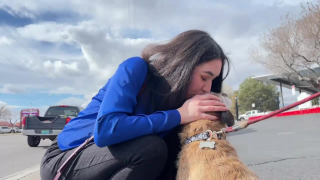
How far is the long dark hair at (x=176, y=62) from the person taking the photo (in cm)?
186

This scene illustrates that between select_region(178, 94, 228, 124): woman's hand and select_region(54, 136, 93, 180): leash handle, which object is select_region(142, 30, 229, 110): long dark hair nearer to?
select_region(178, 94, 228, 124): woman's hand

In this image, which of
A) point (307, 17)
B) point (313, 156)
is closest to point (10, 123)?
point (307, 17)

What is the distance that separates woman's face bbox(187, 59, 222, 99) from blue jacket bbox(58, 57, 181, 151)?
0.29 m

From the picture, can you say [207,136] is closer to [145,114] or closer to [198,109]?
[198,109]

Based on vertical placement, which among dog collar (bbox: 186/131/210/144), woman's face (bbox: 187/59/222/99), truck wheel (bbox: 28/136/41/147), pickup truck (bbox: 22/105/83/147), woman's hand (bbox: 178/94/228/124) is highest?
woman's face (bbox: 187/59/222/99)

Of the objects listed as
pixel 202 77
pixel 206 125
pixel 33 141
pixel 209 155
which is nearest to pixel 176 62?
pixel 202 77

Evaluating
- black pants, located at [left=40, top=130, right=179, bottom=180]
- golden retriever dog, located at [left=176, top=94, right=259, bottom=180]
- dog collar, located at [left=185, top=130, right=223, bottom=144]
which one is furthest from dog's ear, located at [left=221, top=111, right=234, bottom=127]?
black pants, located at [left=40, top=130, right=179, bottom=180]

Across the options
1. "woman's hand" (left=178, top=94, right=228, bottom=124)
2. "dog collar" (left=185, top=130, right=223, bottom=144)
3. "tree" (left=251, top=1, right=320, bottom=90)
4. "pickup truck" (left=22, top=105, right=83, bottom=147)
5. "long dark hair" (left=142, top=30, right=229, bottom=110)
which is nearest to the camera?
"dog collar" (left=185, top=130, right=223, bottom=144)

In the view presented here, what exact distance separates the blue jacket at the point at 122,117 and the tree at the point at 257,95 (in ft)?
193

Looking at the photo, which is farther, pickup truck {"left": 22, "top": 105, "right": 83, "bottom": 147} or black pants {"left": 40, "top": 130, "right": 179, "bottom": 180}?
pickup truck {"left": 22, "top": 105, "right": 83, "bottom": 147}

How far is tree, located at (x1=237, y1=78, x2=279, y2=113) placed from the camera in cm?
5925

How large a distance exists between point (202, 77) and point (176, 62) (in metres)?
0.22

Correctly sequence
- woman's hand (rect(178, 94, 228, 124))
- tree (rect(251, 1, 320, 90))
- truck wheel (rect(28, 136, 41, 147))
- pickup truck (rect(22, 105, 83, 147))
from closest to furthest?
woman's hand (rect(178, 94, 228, 124)), pickup truck (rect(22, 105, 83, 147)), truck wheel (rect(28, 136, 41, 147)), tree (rect(251, 1, 320, 90))

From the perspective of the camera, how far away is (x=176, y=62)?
73.7 inches
